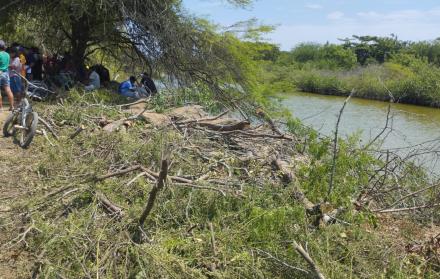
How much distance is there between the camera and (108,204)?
187 inches

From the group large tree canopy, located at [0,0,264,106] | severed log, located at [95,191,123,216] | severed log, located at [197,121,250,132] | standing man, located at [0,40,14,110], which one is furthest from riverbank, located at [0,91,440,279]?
large tree canopy, located at [0,0,264,106]

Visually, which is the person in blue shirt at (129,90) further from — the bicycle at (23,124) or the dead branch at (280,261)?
the dead branch at (280,261)

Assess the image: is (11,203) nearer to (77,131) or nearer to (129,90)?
(77,131)

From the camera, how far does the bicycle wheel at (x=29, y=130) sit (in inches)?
276

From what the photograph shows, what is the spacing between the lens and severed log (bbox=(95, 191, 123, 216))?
15.4 ft

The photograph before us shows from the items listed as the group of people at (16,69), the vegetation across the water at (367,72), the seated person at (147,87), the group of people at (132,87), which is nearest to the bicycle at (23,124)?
the group of people at (16,69)

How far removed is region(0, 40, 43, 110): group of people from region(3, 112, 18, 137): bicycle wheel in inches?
23.7

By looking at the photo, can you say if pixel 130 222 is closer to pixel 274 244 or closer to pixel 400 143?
pixel 274 244

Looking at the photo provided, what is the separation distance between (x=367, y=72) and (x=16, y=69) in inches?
1234

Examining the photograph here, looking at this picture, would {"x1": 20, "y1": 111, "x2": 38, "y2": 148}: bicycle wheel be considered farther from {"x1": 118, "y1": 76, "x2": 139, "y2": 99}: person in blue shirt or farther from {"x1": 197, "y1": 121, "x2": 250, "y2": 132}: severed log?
{"x1": 118, "y1": 76, "x2": 139, "y2": 99}: person in blue shirt

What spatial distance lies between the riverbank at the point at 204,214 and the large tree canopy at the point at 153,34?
17.5 ft

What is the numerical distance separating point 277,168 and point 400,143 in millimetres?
7885

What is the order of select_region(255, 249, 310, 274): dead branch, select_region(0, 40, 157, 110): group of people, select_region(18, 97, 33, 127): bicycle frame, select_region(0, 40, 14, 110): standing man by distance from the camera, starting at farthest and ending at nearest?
select_region(0, 40, 157, 110): group of people → select_region(0, 40, 14, 110): standing man → select_region(18, 97, 33, 127): bicycle frame → select_region(255, 249, 310, 274): dead branch

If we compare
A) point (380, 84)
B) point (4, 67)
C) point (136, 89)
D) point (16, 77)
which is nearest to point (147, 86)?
point (136, 89)
